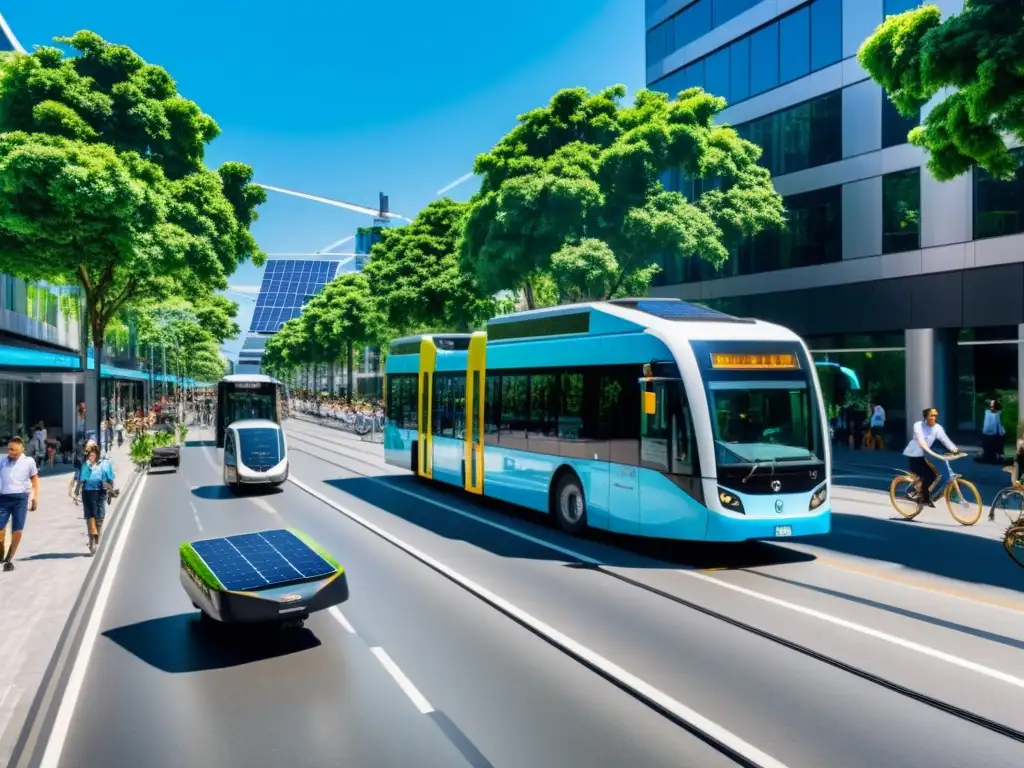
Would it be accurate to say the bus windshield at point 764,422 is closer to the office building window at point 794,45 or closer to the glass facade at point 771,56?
the glass facade at point 771,56

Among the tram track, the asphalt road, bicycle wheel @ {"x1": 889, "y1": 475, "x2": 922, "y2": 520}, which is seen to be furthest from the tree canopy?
bicycle wheel @ {"x1": 889, "y1": 475, "x2": 922, "y2": 520}

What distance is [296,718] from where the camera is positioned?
656 centimetres

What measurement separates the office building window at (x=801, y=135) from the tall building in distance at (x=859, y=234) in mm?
68

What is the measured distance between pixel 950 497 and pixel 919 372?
15616 millimetres

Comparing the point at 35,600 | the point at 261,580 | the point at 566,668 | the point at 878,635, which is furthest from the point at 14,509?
the point at 878,635

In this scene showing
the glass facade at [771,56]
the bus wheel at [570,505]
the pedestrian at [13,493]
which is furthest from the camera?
the glass facade at [771,56]

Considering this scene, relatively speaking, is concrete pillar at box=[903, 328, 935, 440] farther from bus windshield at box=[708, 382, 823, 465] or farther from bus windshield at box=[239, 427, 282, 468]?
bus windshield at box=[239, 427, 282, 468]

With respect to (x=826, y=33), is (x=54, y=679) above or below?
below

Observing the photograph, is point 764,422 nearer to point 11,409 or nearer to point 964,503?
point 964,503

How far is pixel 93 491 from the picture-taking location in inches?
524

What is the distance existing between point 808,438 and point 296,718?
26.3ft

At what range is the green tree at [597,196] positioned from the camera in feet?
97.7

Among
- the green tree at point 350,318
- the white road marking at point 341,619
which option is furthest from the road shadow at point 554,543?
the green tree at point 350,318

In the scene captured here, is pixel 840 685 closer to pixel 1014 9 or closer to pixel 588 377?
pixel 588 377
